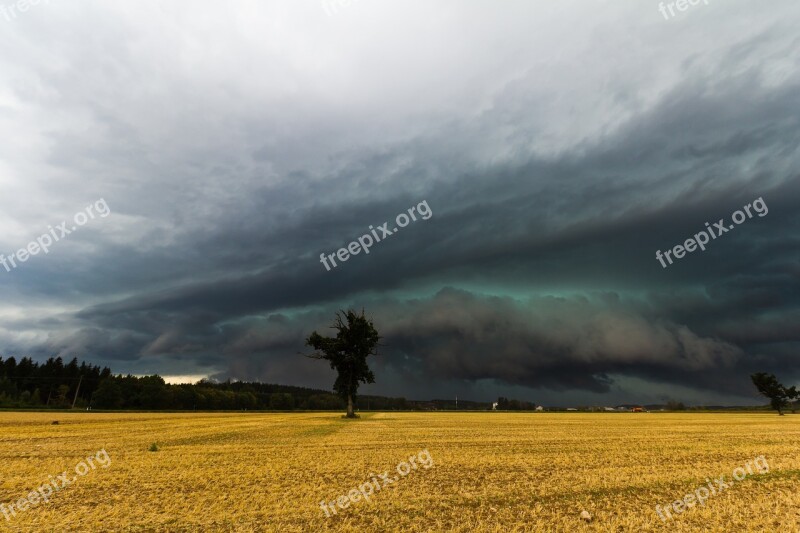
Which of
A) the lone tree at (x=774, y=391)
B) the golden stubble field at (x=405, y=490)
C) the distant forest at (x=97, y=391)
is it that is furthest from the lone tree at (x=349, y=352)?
the lone tree at (x=774, y=391)

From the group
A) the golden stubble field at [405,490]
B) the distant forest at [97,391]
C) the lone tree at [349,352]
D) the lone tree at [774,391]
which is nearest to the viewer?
the golden stubble field at [405,490]

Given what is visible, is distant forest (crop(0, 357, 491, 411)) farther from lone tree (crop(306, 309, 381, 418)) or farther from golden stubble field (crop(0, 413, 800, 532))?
golden stubble field (crop(0, 413, 800, 532))

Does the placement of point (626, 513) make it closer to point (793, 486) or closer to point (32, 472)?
point (793, 486)

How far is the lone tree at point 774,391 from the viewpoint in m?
108

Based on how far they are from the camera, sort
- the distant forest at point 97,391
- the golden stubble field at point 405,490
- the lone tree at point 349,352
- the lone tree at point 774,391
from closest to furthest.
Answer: the golden stubble field at point 405,490 → the lone tree at point 349,352 → the lone tree at point 774,391 → the distant forest at point 97,391

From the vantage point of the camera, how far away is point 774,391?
10950 centimetres

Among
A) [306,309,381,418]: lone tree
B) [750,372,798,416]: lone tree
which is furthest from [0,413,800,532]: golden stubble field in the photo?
[750,372,798,416]: lone tree

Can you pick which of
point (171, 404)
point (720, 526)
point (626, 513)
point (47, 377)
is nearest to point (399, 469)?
point (626, 513)

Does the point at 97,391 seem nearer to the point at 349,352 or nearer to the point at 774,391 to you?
the point at 349,352

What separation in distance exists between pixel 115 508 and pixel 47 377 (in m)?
187

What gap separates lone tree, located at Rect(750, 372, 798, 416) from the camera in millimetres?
108125

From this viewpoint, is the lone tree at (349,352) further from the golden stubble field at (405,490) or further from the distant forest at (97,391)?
the distant forest at (97,391)

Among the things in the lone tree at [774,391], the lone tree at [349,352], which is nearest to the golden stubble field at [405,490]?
the lone tree at [349,352]

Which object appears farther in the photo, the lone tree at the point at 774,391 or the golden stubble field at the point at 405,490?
the lone tree at the point at 774,391
